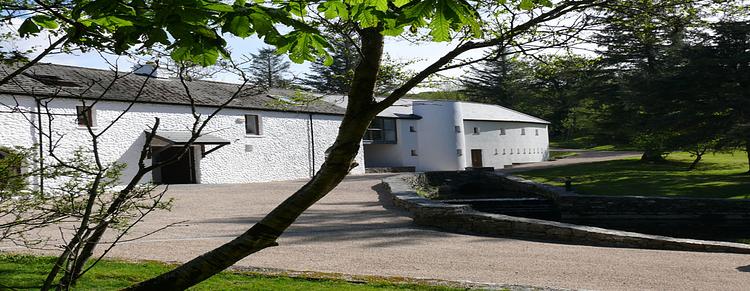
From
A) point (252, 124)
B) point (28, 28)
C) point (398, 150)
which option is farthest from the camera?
point (398, 150)

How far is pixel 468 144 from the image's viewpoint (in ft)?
140

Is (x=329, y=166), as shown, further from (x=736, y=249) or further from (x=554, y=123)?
(x=554, y=123)

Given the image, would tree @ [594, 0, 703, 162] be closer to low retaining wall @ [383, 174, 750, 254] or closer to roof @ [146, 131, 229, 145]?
low retaining wall @ [383, 174, 750, 254]

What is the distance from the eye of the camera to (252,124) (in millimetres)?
30641

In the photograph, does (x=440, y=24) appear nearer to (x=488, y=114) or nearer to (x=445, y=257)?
(x=445, y=257)

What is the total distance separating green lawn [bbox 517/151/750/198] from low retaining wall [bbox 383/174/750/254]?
9.27 metres

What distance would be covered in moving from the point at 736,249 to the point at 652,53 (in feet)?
88.2

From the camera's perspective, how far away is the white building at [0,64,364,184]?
71.2 ft

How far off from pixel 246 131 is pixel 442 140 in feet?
48.8

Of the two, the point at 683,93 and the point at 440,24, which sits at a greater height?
the point at 683,93

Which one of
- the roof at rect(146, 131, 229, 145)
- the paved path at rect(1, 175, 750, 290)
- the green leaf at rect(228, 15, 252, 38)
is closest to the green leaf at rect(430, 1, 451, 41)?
the green leaf at rect(228, 15, 252, 38)

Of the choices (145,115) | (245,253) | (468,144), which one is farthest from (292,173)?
(245,253)

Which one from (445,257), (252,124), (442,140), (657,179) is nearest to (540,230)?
(445,257)

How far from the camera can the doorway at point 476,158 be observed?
43.6 m
